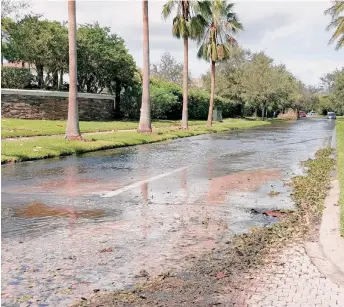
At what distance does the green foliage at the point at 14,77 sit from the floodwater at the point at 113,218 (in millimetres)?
23862

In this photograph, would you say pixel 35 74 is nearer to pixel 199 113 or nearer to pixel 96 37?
pixel 96 37

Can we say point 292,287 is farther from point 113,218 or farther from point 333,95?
point 333,95

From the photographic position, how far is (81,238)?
575 centimetres

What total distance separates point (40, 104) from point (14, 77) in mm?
4740

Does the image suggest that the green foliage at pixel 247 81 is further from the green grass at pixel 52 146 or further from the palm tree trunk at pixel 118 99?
the green grass at pixel 52 146

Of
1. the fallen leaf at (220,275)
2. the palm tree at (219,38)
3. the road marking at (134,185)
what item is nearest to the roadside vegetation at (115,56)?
the palm tree at (219,38)

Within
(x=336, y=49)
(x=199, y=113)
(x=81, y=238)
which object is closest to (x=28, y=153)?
(x=81, y=238)

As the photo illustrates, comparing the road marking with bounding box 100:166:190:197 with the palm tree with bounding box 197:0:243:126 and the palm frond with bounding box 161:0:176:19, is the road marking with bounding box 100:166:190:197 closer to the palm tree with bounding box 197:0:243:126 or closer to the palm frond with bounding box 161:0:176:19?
the palm frond with bounding box 161:0:176:19

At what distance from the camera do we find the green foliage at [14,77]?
3519 cm

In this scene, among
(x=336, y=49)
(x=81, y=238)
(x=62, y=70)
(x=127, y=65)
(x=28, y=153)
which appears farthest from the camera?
(x=127, y=65)

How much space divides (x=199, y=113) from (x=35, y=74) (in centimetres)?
1897

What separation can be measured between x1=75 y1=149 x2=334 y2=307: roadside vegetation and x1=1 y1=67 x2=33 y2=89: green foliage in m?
31.5

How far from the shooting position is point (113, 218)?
6.81 m

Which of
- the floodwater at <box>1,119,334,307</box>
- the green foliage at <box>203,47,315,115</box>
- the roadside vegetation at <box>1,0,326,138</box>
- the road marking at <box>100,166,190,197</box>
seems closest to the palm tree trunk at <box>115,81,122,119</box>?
the roadside vegetation at <box>1,0,326,138</box>
